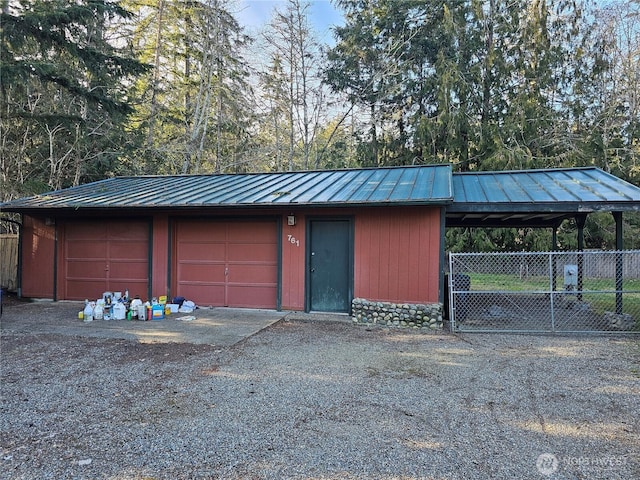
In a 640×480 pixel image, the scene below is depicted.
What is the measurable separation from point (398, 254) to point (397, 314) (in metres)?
1.05

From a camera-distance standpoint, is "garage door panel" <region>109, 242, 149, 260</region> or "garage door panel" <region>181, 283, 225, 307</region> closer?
"garage door panel" <region>181, 283, 225, 307</region>

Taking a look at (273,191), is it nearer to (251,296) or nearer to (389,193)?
(251,296)

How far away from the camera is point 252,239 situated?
8430 mm

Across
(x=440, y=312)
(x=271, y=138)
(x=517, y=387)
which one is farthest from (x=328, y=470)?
(x=271, y=138)

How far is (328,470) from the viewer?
2547mm

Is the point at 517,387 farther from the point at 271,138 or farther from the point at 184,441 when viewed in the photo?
the point at 271,138

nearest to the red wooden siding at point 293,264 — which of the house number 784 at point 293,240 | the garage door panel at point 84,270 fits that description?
the house number 784 at point 293,240

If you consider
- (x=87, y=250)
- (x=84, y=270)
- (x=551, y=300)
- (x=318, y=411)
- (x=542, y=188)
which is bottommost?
(x=318, y=411)

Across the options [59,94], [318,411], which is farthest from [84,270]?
[318,411]

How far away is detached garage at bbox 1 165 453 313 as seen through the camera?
7.15 m

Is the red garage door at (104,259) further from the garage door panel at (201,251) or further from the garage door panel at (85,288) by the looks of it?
the garage door panel at (201,251)

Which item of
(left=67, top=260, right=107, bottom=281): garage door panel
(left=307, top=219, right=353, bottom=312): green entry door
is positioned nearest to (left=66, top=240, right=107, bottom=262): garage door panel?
(left=67, top=260, right=107, bottom=281): garage door panel

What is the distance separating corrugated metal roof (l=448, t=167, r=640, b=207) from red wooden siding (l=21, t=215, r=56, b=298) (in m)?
9.06

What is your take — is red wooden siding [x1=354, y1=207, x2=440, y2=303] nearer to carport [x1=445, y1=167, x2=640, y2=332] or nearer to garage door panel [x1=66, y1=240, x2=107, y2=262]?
carport [x1=445, y1=167, x2=640, y2=332]
